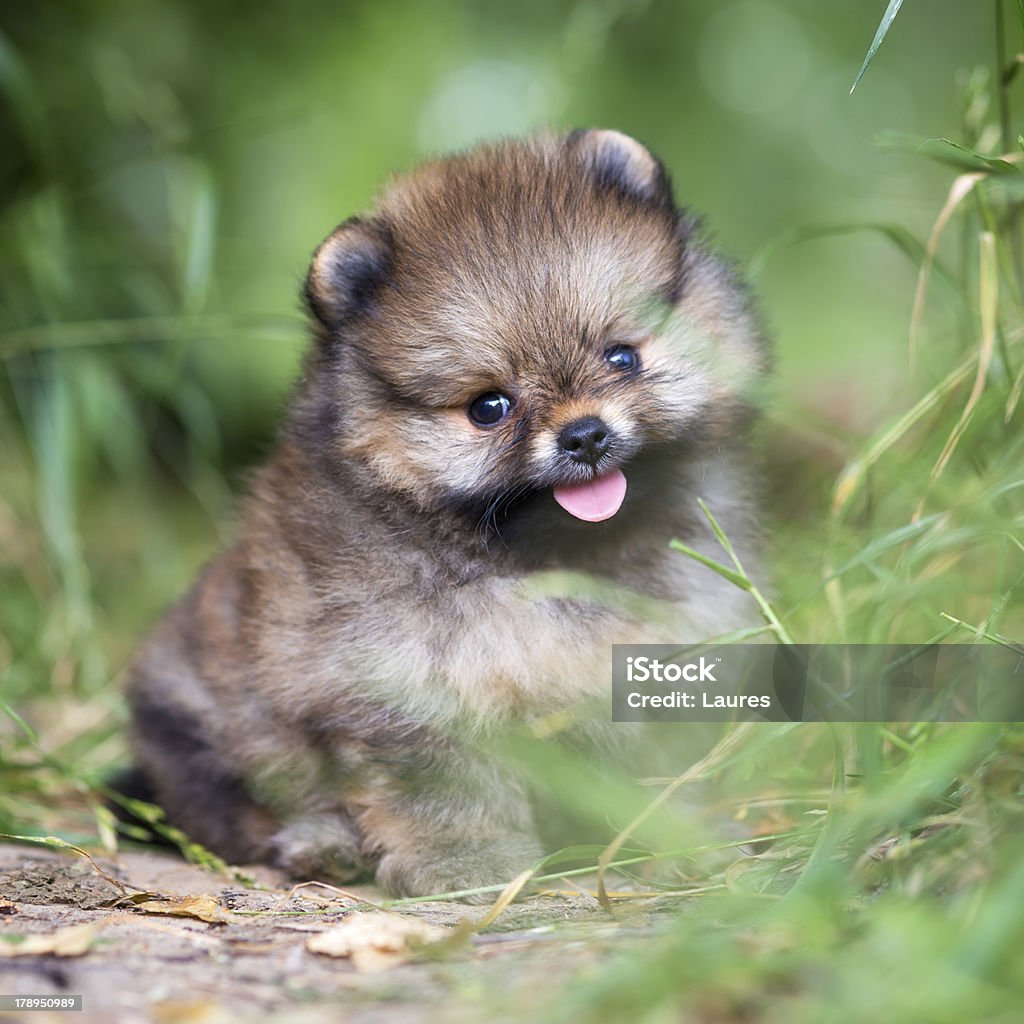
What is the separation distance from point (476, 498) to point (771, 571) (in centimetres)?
98

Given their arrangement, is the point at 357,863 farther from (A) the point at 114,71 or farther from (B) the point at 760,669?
(A) the point at 114,71

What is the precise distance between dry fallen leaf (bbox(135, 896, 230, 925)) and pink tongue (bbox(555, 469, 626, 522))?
1.08 meters

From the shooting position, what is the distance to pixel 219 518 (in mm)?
4664

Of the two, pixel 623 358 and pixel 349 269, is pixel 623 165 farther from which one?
pixel 349 269

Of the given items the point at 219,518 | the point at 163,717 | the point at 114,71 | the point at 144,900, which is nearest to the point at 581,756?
the point at 144,900

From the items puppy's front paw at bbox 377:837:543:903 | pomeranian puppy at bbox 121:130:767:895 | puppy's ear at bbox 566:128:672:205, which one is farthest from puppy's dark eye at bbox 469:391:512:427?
puppy's front paw at bbox 377:837:543:903

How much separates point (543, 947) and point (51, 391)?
3.20 m

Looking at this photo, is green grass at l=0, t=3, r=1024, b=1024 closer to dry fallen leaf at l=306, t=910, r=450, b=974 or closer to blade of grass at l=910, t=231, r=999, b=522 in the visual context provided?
blade of grass at l=910, t=231, r=999, b=522

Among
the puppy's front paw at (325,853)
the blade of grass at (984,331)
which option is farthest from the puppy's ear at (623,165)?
the puppy's front paw at (325,853)

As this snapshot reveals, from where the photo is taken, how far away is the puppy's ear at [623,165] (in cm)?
276

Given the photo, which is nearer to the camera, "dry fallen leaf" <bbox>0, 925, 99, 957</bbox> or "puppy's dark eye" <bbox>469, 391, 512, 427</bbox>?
"dry fallen leaf" <bbox>0, 925, 99, 957</bbox>

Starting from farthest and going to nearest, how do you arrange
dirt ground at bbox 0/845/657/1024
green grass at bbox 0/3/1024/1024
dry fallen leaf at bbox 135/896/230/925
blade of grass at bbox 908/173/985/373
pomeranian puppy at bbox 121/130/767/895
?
blade of grass at bbox 908/173/985/373 < pomeranian puppy at bbox 121/130/767/895 < dry fallen leaf at bbox 135/896/230/925 < dirt ground at bbox 0/845/657/1024 < green grass at bbox 0/3/1024/1024

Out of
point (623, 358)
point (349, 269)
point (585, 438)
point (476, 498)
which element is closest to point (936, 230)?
point (623, 358)

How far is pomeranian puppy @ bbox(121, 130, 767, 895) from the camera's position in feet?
8.19
